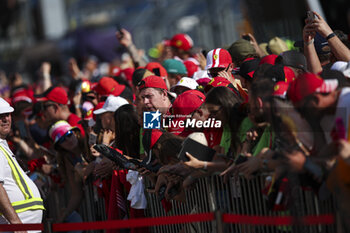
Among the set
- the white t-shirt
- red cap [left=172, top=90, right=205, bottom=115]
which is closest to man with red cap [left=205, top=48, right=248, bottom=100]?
red cap [left=172, top=90, right=205, bottom=115]

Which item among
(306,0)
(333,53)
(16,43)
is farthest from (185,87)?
(16,43)

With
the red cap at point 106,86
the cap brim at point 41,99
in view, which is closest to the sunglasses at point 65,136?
the red cap at point 106,86

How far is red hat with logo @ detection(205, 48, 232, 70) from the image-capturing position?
7.70 metres

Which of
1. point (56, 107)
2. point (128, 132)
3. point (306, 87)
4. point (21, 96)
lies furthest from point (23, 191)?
point (21, 96)

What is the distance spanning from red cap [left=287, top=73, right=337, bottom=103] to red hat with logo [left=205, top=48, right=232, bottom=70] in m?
2.89

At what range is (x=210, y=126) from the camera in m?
5.77

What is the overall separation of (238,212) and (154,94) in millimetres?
2046

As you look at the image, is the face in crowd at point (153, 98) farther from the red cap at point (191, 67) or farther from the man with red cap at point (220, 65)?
the red cap at point (191, 67)

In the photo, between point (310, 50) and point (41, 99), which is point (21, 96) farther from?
point (310, 50)

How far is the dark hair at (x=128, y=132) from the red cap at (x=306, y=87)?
2.81 meters

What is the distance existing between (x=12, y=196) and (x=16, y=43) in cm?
3876

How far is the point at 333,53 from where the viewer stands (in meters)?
6.79

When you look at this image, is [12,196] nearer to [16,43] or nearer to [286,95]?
[286,95]

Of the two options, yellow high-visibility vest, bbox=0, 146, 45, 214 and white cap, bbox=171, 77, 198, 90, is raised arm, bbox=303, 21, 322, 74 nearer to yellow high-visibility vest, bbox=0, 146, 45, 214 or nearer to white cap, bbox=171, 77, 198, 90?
white cap, bbox=171, 77, 198, 90
